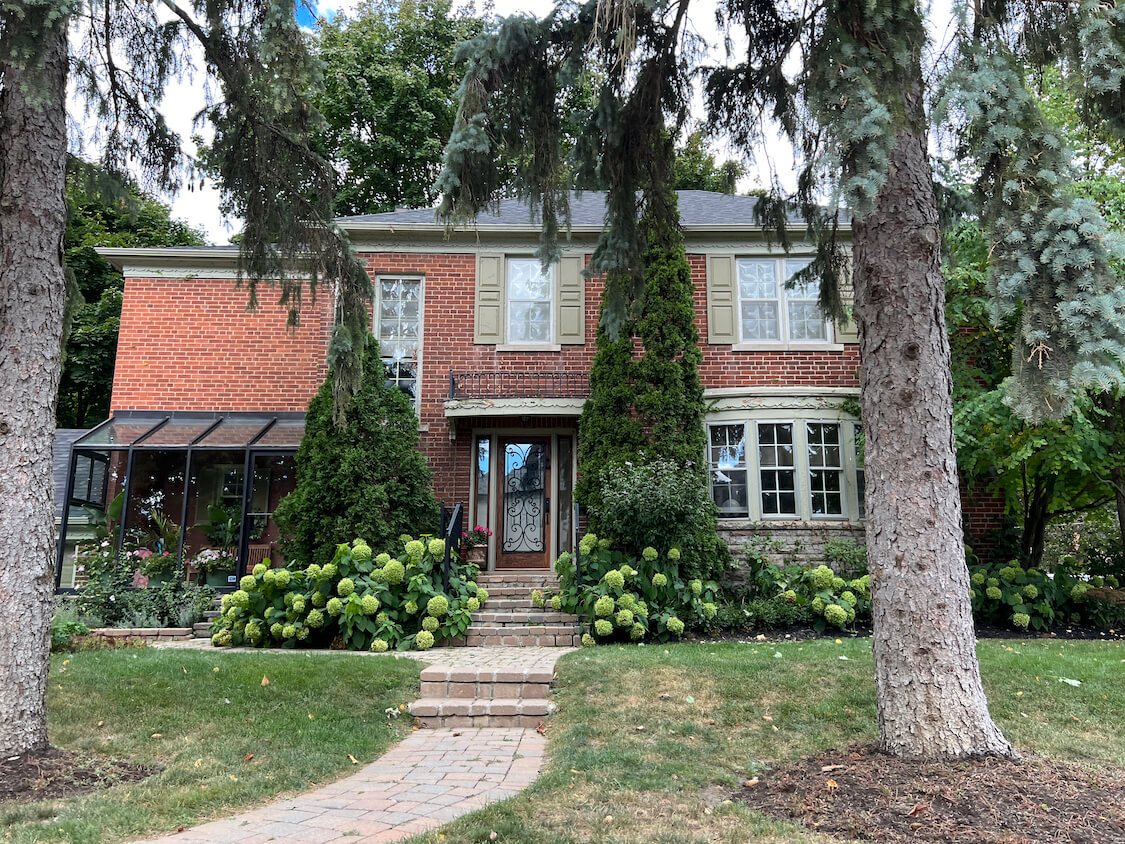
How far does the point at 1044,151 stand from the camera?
3908 millimetres

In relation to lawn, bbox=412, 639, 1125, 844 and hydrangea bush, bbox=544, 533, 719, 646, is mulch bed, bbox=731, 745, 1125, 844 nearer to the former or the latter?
lawn, bbox=412, 639, 1125, 844

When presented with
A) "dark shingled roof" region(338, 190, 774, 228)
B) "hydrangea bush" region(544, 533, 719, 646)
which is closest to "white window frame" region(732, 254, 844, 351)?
"dark shingled roof" region(338, 190, 774, 228)

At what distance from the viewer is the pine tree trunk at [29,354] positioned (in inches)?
181

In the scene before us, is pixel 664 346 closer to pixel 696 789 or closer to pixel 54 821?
pixel 696 789

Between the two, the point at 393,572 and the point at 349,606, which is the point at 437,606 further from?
the point at 349,606

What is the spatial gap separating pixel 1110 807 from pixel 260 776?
4436mm

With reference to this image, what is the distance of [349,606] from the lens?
27.0ft

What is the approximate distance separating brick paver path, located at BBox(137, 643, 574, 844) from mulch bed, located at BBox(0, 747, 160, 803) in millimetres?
977

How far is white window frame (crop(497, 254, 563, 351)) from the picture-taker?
11930 mm

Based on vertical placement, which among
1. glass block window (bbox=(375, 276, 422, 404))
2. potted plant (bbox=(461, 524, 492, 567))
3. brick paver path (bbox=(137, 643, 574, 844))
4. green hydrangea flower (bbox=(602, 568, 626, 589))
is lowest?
brick paver path (bbox=(137, 643, 574, 844))

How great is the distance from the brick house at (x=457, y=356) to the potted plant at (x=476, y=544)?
0.33 metres

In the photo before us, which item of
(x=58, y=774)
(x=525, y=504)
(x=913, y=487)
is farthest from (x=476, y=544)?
(x=913, y=487)

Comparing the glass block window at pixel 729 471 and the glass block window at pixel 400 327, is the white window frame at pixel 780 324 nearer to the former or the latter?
the glass block window at pixel 729 471

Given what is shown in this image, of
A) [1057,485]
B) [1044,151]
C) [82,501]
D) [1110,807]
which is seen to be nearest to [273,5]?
[1044,151]
